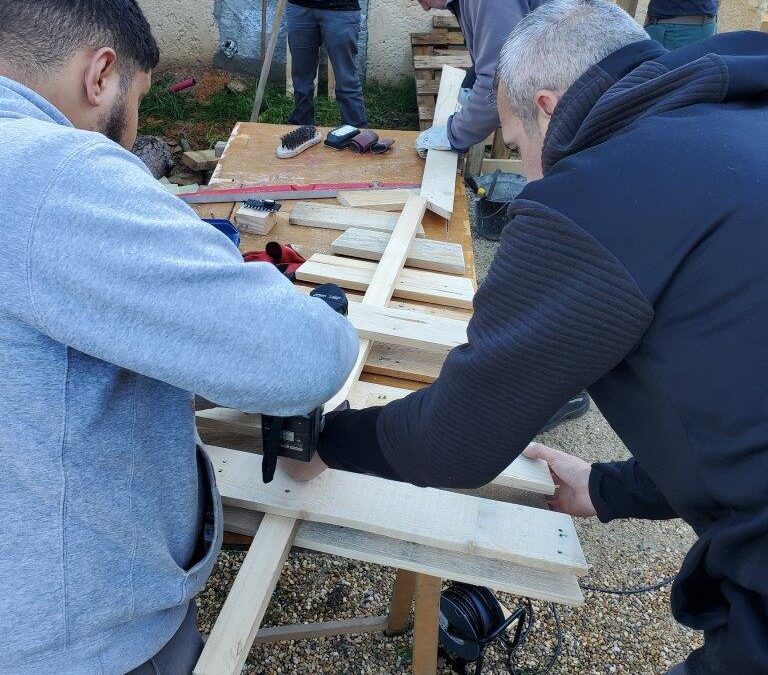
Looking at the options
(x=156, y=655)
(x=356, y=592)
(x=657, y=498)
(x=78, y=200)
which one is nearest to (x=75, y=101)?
(x=78, y=200)

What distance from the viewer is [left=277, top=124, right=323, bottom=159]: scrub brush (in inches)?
157

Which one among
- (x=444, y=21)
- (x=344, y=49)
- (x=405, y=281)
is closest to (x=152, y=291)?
(x=405, y=281)

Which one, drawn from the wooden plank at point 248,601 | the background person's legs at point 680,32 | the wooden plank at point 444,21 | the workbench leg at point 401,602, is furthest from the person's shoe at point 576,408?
the wooden plank at point 444,21

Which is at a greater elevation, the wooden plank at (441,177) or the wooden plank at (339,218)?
the wooden plank at (339,218)

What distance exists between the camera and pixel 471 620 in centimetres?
221

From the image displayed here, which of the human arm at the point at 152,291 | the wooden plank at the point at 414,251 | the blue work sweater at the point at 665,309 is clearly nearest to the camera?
the human arm at the point at 152,291

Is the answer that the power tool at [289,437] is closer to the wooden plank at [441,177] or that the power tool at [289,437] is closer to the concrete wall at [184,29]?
the wooden plank at [441,177]

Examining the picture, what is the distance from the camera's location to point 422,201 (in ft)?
11.0

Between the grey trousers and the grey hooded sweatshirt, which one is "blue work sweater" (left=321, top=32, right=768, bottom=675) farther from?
the grey hooded sweatshirt

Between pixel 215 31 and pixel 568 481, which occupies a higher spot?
pixel 568 481

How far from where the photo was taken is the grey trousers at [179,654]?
1.31 meters

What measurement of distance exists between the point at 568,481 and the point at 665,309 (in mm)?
878

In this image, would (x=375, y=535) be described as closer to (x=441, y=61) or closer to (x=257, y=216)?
(x=257, y=216)

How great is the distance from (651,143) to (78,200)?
906 mm
